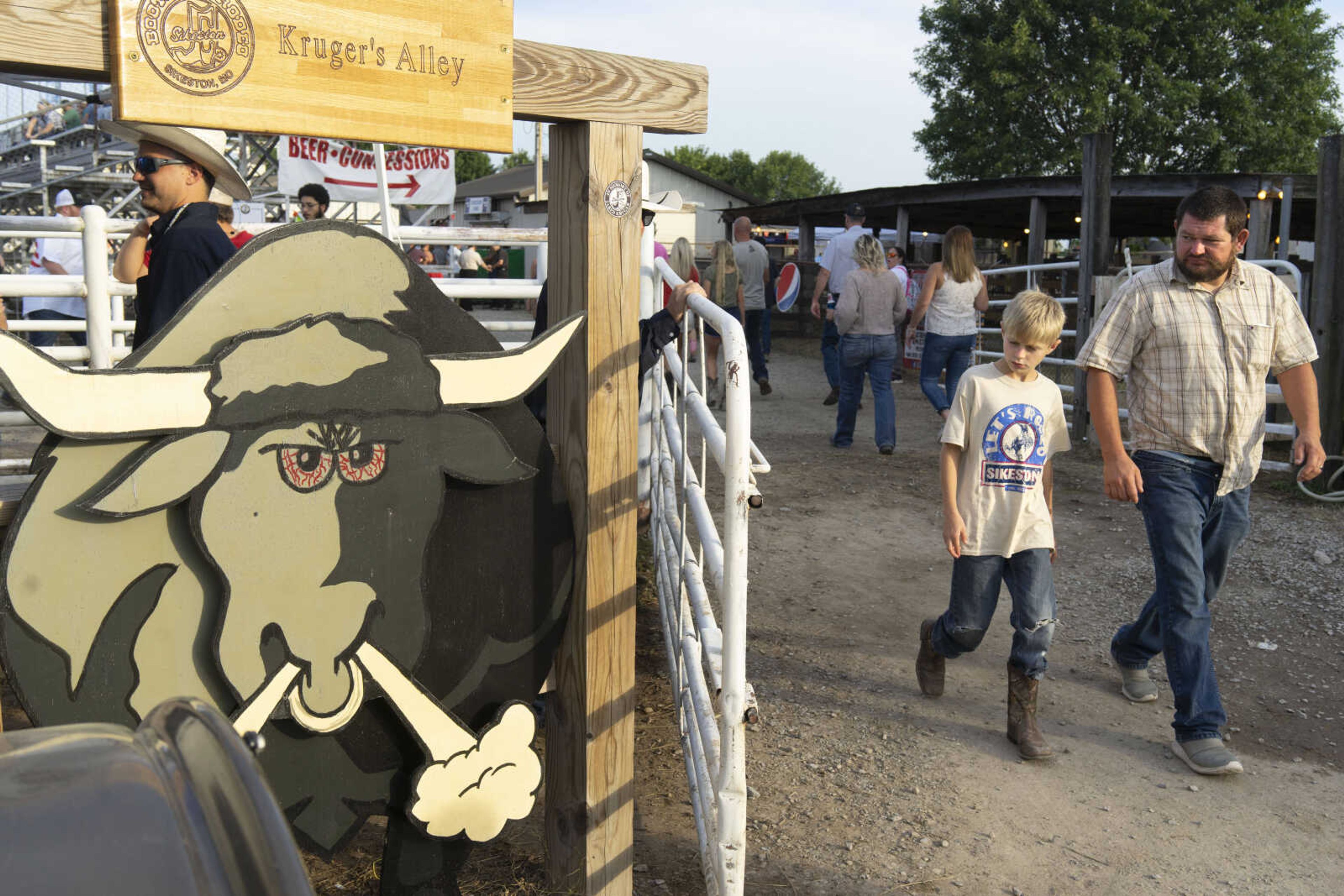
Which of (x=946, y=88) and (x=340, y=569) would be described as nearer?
(x=340, y=569)

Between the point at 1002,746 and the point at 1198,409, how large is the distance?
1.39 m

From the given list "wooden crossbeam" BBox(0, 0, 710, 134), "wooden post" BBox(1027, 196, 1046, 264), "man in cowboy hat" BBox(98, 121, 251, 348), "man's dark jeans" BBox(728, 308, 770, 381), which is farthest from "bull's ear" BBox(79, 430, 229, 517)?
"wooden post" BBox(1027, 196, 1046, 264)

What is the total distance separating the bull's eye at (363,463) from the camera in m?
2.41

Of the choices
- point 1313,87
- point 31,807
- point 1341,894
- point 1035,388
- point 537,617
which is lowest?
point 1341,894

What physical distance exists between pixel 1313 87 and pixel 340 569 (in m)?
33.8

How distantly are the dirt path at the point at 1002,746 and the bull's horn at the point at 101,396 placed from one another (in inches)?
75.6

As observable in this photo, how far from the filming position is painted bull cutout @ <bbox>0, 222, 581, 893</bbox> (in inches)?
84.1

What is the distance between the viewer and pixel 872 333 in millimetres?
8945

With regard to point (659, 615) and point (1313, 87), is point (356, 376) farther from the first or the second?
point (1313, 87)

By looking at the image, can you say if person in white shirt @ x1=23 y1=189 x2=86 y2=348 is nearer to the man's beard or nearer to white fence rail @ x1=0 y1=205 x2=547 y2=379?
white fence rail @ x1=0 y1=205 x2=547 y2=379

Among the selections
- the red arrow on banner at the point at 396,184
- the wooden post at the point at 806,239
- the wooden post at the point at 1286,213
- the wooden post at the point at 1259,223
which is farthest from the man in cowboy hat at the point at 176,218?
the wooden post at the point at 806,239

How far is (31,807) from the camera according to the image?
1.30 metres

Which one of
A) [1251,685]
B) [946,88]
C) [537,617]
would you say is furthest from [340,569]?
[946,88]

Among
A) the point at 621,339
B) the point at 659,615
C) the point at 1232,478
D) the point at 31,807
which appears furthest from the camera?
the point at 659,615
